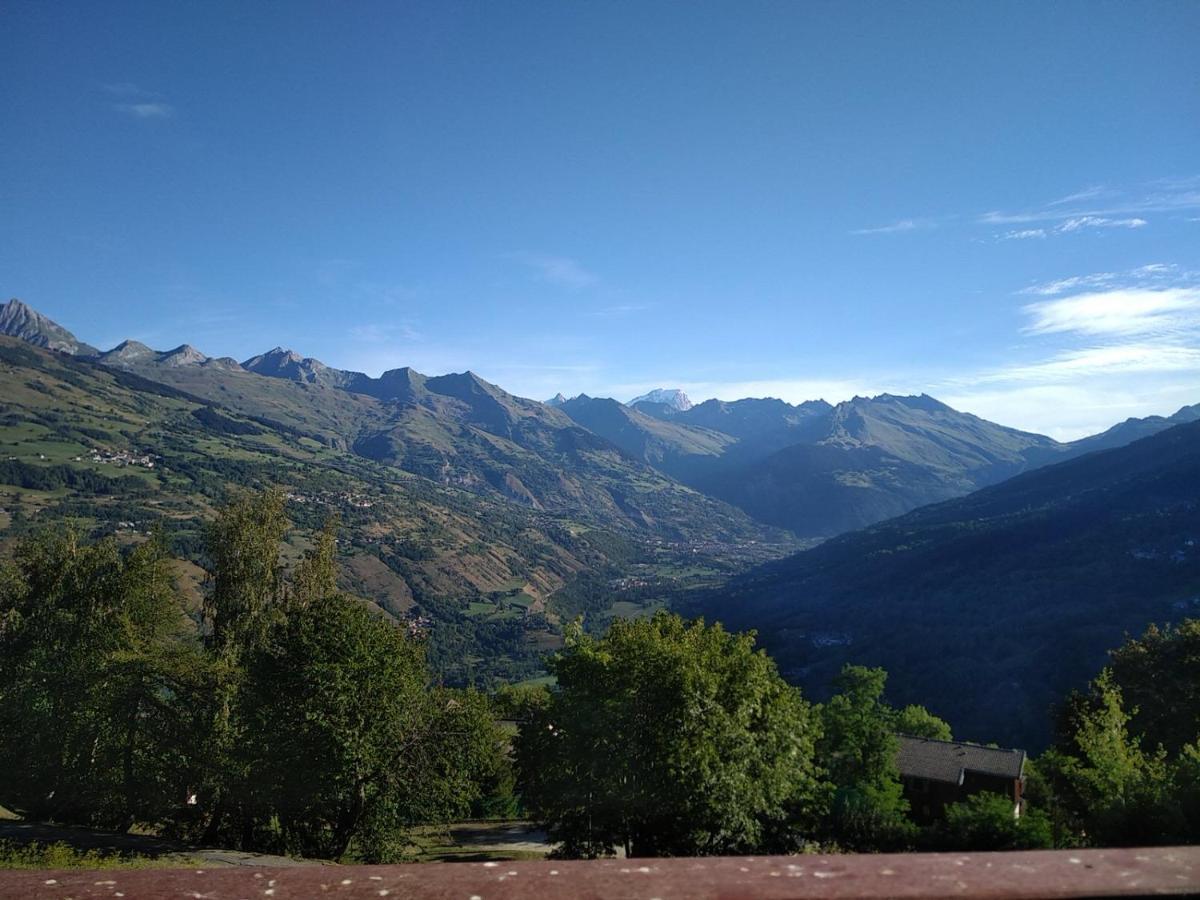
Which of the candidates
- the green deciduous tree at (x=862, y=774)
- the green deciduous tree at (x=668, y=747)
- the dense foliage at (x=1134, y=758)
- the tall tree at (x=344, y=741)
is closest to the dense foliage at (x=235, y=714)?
the tall tree at (x=344, y=741)

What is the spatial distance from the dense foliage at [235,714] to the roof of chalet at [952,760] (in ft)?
156

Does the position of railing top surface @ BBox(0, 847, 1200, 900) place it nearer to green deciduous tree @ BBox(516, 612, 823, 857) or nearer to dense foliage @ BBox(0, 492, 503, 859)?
green deciduous tree @ BBox(516, 612, 823, 857)

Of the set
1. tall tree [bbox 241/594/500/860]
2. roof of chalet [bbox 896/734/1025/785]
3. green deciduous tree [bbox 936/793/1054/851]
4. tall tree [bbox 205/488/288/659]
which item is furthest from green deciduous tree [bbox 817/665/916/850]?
tall tree [bbox 205/488/288/659]

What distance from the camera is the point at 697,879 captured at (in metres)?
2.81

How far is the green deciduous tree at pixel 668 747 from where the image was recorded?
25.2 metres

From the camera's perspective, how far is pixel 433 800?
31.2 meters

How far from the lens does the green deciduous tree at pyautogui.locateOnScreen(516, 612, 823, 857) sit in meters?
25.2

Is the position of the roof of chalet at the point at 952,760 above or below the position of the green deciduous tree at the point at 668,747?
below

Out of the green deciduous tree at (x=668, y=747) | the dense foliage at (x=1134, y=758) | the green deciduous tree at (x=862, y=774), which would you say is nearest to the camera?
the dense foliage at (x=1134, y=758)

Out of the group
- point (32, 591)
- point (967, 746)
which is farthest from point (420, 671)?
point (967, 746)

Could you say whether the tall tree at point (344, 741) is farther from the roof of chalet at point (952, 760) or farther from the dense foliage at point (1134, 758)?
the roof of chalet at point (952, 760)

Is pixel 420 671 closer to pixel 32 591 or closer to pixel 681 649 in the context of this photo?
pixel 681 649

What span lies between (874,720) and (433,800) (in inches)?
1443

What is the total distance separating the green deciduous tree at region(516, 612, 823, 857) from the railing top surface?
936 inches
